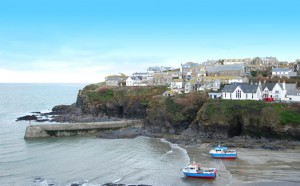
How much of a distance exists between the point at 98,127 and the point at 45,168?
23343mm

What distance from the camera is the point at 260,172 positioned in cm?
3497

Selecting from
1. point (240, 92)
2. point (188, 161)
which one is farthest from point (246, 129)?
point (188, 161)

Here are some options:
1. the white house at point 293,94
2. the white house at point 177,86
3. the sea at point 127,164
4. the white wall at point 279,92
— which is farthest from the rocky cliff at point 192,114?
the white wall at point 279,92

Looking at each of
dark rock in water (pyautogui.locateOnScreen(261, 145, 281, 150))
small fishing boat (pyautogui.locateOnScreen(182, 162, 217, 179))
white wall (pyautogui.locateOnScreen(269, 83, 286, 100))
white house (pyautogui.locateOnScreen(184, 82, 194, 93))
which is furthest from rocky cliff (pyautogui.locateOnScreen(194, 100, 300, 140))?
white house (pyautogui.locateOnScreen(184, 82, 194, 93))

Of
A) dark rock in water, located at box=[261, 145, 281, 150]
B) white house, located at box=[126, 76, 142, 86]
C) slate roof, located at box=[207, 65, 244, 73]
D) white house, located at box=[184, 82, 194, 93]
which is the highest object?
slate roof, located at box=[207, 65, 244, 73]

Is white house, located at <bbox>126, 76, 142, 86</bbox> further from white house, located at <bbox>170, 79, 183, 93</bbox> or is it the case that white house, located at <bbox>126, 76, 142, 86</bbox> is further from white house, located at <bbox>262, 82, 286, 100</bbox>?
white house, located at <bbox>262, 82, 286, 100</bbox>

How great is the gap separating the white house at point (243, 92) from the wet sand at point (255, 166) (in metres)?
15.6

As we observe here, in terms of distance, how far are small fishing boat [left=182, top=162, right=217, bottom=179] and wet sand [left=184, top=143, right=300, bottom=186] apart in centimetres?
67

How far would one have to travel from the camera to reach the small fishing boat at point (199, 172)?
33.6m

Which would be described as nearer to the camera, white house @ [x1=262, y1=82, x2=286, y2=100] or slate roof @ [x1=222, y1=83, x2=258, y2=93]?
white house @ [x1=262, y1=82, x2=286, y2=100]

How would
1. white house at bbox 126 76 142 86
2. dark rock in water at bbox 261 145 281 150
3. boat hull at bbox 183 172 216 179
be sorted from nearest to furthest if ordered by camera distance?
boat hull at bbox 183 172 216 179, dark rock in water at bbox 261 145 281 150, white house at bbox 126 76 142 86

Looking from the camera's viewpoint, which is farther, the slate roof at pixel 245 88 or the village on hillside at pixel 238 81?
the village on hillside at pixel 238 81

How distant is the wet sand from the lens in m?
32.5

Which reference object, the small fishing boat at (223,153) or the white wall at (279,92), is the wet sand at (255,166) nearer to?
the small fishing boat at (223,153)
